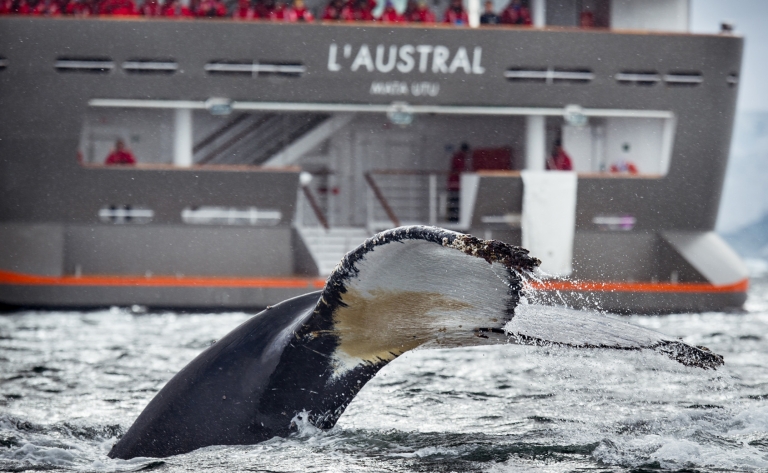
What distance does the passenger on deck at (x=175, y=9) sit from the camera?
18105 mm

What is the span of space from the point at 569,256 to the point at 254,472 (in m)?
14.0

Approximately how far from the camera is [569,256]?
17.7m

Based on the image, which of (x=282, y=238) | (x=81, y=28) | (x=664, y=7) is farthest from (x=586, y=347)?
(x=664, y=7)

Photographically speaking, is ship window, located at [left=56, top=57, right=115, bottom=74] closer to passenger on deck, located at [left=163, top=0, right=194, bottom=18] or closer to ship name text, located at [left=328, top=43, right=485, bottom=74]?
passenger on deck, located at [left=163, top=0, right=194, bottom=18]

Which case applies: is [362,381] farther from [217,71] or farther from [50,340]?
[217,71]

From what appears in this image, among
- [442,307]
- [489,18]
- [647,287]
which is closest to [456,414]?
[442,307]

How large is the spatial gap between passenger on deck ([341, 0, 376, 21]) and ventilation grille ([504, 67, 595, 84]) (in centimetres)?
295

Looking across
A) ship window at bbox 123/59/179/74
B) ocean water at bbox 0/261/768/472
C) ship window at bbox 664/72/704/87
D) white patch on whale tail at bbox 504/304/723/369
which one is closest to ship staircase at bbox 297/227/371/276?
ship window at bbox 123/59/179/74

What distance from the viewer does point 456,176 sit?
2016 cm

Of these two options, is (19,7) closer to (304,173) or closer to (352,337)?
(304,173)

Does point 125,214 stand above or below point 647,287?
above

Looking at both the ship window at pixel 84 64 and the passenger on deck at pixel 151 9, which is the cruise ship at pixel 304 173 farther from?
the passenger on deck at pixel 151 9

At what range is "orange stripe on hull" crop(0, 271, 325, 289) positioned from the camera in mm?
16453

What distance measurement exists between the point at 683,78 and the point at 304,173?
722 cm
